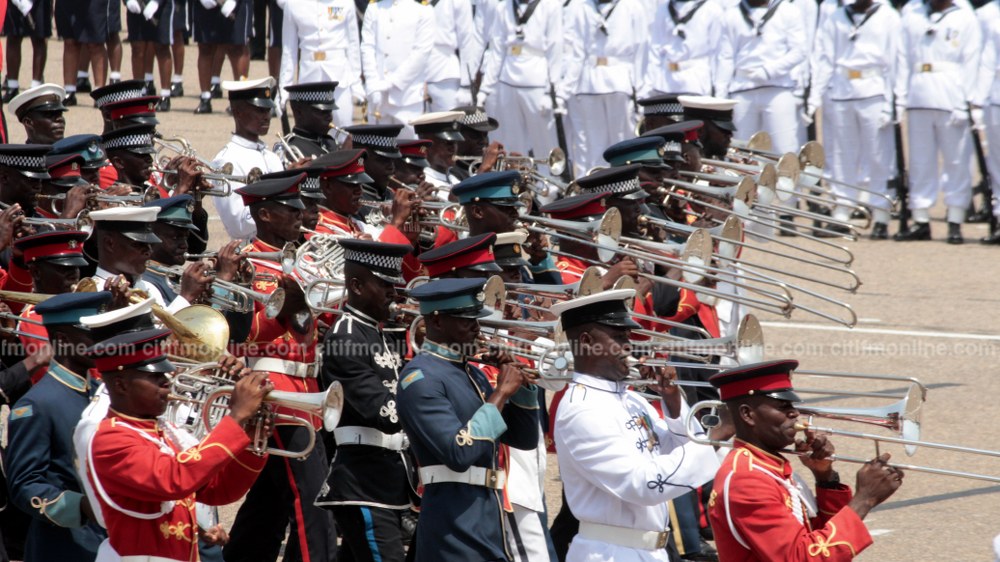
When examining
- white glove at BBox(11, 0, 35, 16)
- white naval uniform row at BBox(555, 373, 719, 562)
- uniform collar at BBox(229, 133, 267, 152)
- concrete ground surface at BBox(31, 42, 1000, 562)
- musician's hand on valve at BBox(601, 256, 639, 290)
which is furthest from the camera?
white glove at BBox(11, 0, 35, 16)

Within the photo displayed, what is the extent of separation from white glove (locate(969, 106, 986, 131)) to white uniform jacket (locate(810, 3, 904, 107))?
76cm

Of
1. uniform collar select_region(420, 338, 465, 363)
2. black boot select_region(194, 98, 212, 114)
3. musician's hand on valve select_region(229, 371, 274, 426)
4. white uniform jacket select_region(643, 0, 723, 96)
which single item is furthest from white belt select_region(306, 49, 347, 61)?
musician's hand on valve select_region(229, 371, 274, 426)

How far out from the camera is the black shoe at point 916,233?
16.4 meters

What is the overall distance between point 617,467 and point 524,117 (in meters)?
12.0

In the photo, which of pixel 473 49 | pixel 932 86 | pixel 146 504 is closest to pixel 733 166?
pixel 146 504

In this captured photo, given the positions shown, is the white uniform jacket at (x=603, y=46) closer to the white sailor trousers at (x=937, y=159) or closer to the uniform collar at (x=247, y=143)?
the white sailor trousers at (x=937, y=159)

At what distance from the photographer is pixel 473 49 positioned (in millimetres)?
18000

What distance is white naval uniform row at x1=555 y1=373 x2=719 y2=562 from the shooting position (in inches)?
228

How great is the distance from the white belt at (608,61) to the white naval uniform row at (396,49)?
1.85 meters

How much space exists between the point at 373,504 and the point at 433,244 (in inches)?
92.7

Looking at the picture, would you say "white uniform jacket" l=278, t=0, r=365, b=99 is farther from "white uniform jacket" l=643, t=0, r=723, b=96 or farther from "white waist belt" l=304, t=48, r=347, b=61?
"white uniform jacket" l=643, t=0, r=723, b=96

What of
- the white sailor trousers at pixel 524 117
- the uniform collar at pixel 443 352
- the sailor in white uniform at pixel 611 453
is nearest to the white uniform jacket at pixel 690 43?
the white sailor trousers at pixel 524 117

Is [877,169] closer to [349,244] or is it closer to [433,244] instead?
[433,244]

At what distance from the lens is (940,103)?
16141mm
